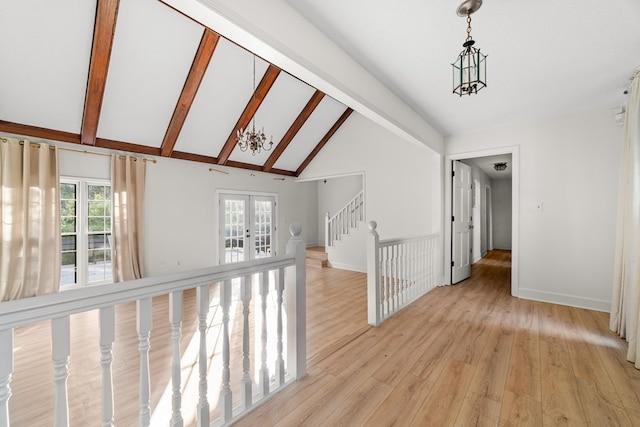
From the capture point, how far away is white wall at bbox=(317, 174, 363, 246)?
7.77 metres

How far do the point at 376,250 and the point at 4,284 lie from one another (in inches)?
181

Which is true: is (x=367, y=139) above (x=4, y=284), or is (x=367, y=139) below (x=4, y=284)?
above

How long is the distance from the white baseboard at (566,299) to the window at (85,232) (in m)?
6.44

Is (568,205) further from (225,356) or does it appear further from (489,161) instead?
(225,356)

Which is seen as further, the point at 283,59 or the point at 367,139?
the point at 367,139

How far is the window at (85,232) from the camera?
4059mm

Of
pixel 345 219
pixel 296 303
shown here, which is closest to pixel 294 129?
pixel 345 219

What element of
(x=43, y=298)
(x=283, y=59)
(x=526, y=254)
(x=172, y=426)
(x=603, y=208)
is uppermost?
(x=283, y=59)

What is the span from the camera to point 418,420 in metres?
1.58

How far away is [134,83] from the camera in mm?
3656

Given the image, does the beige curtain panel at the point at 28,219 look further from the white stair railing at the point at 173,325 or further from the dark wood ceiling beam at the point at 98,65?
the white stair railing at the point at 173,325

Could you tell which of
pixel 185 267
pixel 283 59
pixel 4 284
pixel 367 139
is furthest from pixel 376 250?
pixel 4 284

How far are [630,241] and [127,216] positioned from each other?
6.23 meters

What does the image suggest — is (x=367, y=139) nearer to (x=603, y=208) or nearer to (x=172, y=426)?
(x=603, y=208)
